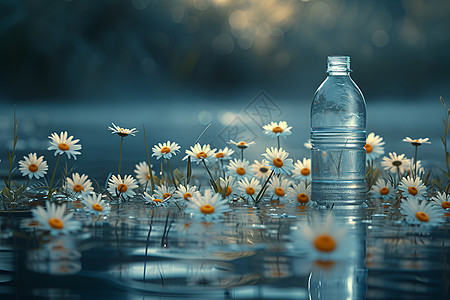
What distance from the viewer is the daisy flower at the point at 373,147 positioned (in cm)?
248

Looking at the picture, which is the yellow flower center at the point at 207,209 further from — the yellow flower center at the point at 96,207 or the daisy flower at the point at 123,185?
the daisy flower at the point at 123,185

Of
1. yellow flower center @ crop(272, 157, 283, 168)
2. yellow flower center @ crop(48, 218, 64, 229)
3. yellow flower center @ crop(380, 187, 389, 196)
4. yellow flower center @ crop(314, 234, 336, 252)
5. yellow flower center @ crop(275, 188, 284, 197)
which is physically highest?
yellow flower center @ crop(272, 157, 283, 168)

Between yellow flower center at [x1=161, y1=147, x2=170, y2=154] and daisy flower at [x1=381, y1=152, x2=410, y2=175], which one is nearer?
yellow flower center at [x1=161, y1=147, x2=170, y2=154]

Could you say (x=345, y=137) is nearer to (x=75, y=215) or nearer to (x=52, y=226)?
(x=75, y=215)

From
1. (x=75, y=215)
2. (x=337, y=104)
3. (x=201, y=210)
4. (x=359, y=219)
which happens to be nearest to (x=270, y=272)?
(x=201, y=210)

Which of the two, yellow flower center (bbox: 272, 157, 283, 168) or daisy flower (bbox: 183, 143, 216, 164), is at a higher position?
daisy flower (bbox: 183, 143, 216, 164)

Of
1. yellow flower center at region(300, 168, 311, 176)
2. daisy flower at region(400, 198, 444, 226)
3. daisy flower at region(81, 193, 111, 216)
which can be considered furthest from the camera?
yellow flower center at region(300, 168, 311, 176)

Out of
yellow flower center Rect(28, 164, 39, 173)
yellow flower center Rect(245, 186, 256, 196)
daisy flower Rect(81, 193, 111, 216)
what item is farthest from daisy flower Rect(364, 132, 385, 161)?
yellow flower center Rect(28, 164, 39, 173)

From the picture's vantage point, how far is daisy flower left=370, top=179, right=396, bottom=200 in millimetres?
2455

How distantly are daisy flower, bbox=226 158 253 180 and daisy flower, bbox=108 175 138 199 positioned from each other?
1.22ft

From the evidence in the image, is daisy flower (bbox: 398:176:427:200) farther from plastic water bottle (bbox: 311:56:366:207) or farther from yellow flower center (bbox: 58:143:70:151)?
yellow flower center (bbox: 58:143:70:151)

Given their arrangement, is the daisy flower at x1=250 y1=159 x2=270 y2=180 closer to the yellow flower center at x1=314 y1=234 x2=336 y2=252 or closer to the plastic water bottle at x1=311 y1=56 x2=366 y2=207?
the plastic water bottle at x1=311 y1=56 x2=366 y2=207

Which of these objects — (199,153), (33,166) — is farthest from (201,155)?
(33,166)

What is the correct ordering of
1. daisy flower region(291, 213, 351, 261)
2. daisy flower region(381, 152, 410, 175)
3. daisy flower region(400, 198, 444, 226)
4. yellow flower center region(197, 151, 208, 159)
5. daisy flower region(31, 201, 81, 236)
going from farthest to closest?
daisy flower region(381, 152, 410, 175) < yellow flower center region(197, 151, 208, 159) < daisy flower region(400, 198, 444, 226) < daisy flower region(31, 201, 81, 236) < daisy flower region(291, 213, 351, 261)
